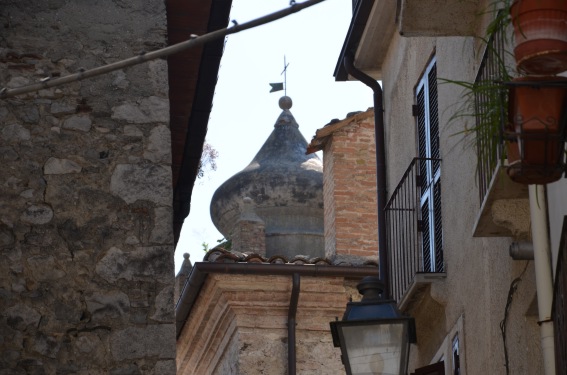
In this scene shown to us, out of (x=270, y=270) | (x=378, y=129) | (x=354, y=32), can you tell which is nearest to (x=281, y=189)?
(x=270, y=270)

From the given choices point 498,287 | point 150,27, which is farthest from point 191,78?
point 498,287

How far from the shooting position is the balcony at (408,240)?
11805 mm

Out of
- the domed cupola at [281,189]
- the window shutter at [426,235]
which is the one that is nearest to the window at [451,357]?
the window shutter at [426,235]

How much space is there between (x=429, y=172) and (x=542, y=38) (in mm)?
6436

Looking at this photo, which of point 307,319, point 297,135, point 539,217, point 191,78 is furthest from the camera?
point 297,135

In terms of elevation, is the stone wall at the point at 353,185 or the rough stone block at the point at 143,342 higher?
the stone wall at the point at 353,185

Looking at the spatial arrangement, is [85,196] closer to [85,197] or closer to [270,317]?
[85,197]

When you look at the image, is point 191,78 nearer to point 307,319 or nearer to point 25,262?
point 25,262

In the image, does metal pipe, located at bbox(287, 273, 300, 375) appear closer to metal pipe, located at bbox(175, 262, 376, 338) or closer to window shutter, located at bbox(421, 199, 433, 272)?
metal pipe, located at bbox(175, 262, 376, 338)

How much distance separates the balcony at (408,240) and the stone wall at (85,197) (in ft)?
12.1

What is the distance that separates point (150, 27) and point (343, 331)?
81.4 inches

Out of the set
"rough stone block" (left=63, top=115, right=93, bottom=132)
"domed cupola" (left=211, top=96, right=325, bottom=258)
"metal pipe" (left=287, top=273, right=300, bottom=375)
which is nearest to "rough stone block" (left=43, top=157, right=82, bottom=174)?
"rough stone block" (left=63, top=115, right=93, bottom=132)

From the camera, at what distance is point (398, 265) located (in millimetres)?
12625

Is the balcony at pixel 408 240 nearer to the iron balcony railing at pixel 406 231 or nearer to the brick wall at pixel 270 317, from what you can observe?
the iron balcony railing at pixel 406 231
